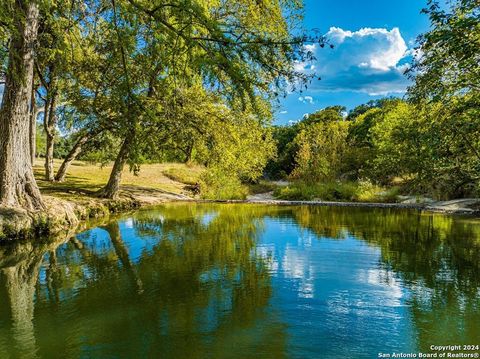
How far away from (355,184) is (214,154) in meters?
13.6

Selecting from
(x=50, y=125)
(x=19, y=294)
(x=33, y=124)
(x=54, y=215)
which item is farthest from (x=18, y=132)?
(x=50, y=125)

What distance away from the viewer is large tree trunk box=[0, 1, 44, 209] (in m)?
11.1

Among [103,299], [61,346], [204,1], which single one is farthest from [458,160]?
[61,346]

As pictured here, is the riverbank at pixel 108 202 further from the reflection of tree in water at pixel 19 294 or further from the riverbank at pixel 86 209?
the reflection of tree in water at pixel 19 294

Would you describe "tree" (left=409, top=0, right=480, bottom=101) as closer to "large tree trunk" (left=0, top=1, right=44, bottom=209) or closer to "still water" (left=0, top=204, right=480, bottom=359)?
"still water" (left=0, top=204, right=480, bottom=359)

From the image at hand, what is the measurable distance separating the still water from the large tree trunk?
170 centimetres

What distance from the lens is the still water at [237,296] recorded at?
4555 millimetres

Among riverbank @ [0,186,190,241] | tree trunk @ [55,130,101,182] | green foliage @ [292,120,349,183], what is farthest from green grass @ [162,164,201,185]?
riverbank @ [0,186,190,241]

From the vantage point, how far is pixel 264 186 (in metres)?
36.2

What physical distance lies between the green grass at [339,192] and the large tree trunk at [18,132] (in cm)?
1938

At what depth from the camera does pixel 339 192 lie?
2712cm

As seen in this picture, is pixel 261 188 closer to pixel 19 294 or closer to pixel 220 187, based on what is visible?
pixel 220 187

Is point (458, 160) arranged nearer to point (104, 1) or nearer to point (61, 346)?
point (104, 1)

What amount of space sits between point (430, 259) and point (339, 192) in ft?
60.6
